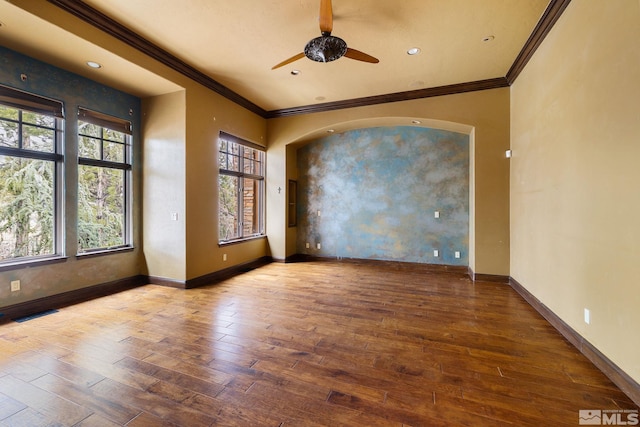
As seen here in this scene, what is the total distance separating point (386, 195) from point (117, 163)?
201 inches

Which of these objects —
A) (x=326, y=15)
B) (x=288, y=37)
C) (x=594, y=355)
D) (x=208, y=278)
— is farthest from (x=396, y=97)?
(x=208, y=278)

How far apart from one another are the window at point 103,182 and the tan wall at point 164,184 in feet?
0.96

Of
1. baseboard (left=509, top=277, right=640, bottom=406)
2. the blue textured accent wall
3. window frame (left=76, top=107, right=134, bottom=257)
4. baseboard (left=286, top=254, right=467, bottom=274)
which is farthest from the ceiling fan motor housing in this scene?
baseboard (left=286, top=254, right=467, bottom=274)

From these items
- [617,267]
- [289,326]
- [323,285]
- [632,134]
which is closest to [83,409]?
[289,326]

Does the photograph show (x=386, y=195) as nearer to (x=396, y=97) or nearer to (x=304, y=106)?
(x=396, y=97)

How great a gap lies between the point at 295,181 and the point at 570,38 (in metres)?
5.29

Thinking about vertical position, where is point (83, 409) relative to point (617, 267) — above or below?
below

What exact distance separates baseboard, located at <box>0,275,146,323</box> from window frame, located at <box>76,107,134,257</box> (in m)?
0.51

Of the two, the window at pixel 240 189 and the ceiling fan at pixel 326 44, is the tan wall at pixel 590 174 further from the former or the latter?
the window at pixel 240 189

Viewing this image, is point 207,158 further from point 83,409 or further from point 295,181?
point 83,409

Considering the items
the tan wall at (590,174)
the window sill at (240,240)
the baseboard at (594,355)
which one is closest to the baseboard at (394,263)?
the window sill at (240,240)

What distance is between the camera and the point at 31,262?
3338 mm

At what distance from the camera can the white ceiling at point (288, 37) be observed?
9.55 ft

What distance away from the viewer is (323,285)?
4.62 m
